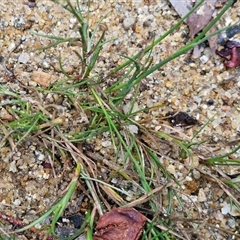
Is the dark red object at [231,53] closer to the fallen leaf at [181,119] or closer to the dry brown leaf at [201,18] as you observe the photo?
the dry brown leaf at [201,18]

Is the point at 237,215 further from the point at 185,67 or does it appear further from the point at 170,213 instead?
the point at 185,67

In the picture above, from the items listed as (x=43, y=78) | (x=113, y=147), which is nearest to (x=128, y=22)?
(x=43, y=78)

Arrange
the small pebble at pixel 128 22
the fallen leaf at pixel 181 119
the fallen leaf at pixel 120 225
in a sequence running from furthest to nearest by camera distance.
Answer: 1. the small pebble at pixel 128 22
2. the fallen leaf at pixel 181 119
3. the fallen leaf at pixel 120 225

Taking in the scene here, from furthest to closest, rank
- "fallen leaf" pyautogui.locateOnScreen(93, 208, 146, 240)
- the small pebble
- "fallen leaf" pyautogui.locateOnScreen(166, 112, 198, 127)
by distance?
1. the small pebble
2. "fallen leaf" pyautogui.locateOnScreen(166, 112, 198, 127)
3. "fallen leaf" pyautogui.locateOnScreen(93, 208, 146, 240)

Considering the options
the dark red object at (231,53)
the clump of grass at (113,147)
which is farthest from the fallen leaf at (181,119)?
the dark red object at (231,53)

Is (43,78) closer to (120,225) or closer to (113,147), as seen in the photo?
(113,147)

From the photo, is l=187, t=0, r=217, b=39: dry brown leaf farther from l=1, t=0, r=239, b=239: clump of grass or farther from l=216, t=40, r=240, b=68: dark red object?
l=1, t=0, r=239, b=239: clump of grass

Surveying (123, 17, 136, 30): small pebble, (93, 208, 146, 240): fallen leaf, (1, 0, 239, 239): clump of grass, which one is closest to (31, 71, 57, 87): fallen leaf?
(1, 0, 239, 239): clump of grass
